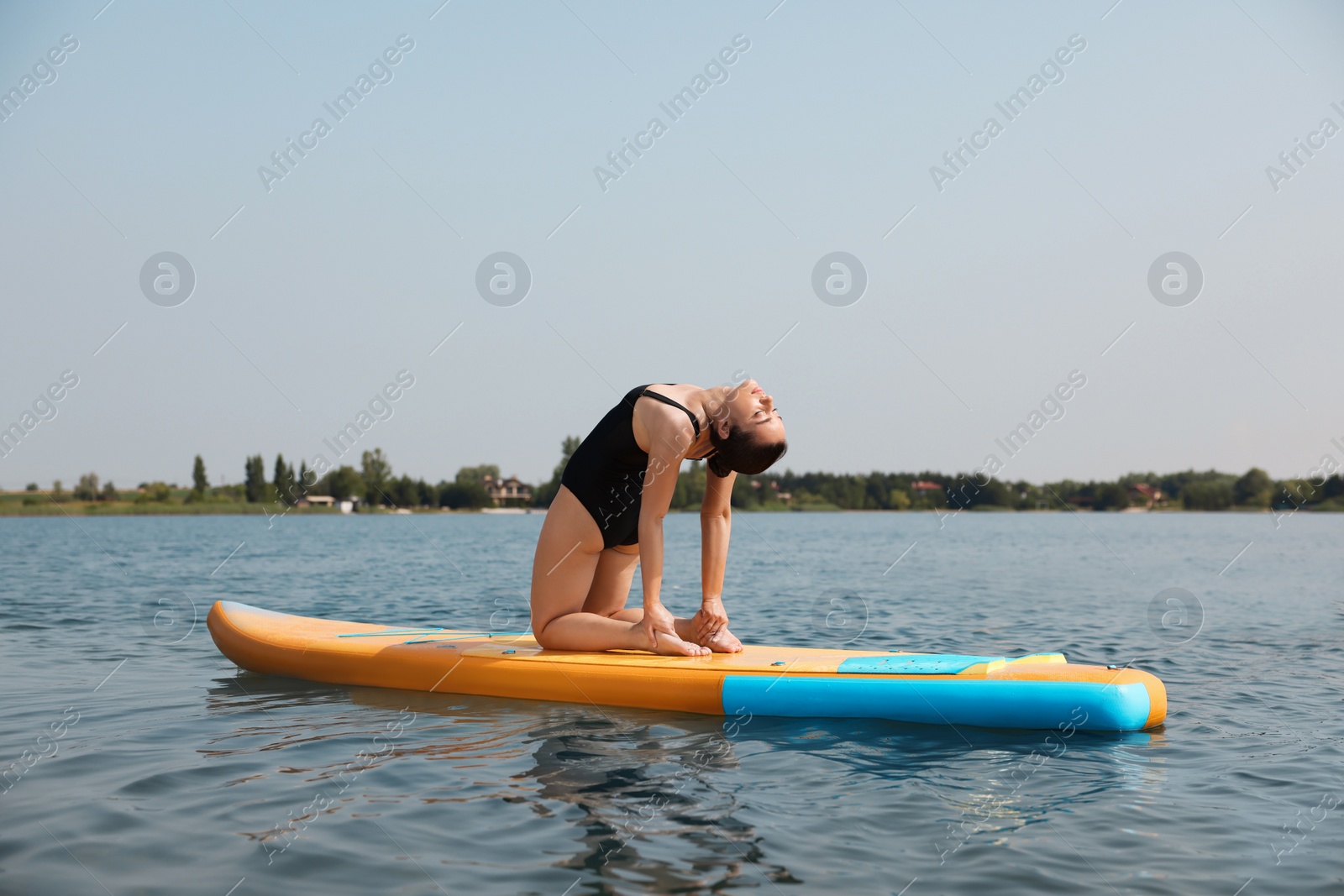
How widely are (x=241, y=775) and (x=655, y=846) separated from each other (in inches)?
73.1

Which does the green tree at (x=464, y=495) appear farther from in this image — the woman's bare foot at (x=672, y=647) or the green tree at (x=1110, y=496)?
the woman's bare foot at (x=672, y=647)

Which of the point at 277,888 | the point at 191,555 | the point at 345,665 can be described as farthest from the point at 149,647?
the point at 191,555

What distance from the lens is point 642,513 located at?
437cm

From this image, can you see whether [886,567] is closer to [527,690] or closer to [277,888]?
[527,690]

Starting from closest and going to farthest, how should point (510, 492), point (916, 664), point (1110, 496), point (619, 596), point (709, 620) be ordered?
1. point (916, 664)
2. point (709, 620)
3. point (619, 596)
4. point (1110, 496)
5. point (510, 492)

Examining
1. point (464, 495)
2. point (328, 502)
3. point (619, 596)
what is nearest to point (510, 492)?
point (464, 495)

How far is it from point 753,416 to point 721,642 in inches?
54.9

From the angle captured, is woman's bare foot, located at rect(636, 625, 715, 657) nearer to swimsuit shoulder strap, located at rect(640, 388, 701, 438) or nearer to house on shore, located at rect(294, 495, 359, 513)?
swimsuit shoulder strap, located at rect(640, 388, 701, 438)

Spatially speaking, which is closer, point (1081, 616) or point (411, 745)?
point (411, 745)

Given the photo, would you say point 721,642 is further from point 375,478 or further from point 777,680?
point 375,478

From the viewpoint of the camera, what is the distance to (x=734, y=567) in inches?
698

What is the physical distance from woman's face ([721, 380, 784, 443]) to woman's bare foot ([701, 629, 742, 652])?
1.26 m

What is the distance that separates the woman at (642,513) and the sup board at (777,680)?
154mm

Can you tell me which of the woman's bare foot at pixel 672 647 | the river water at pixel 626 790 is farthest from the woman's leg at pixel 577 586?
the river water at pixel 626 790
